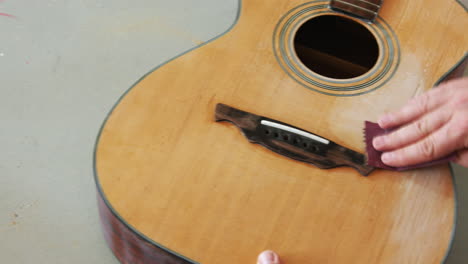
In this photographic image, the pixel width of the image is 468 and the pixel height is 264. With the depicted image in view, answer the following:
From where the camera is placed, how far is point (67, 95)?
4.38 feet

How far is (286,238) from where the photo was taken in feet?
2.67

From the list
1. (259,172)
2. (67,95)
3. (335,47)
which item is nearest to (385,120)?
(259,172)

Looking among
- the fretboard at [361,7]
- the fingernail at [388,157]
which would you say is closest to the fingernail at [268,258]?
the fingernail at [388,157]

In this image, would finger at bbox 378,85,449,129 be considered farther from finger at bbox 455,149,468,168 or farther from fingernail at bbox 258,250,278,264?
fingernail at bbox 258,250,278,264

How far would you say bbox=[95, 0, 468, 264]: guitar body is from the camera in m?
0.81

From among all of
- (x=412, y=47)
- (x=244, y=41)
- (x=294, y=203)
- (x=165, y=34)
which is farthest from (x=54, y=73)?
(x=412, y=47)

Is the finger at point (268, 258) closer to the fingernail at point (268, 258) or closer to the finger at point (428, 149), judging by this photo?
the fingernail at point (268, 258)

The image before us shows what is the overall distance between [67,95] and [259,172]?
73 centimetres

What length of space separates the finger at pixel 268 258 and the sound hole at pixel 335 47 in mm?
609

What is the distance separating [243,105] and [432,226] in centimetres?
42

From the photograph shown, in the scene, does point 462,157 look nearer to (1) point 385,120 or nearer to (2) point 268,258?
(1) point 385,120

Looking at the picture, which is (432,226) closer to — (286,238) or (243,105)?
(286,238)

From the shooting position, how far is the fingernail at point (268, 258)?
771mm

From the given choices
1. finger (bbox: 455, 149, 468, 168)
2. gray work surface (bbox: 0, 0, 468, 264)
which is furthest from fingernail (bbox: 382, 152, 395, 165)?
gray work surface (bbox: 0, 0, 468, 264)
